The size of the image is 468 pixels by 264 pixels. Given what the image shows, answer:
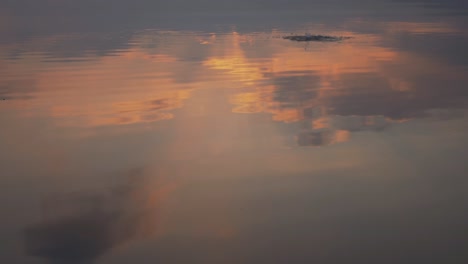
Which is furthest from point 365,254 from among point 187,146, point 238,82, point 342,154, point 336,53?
point 336,53

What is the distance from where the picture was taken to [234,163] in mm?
10078

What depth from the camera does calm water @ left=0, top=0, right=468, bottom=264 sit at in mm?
7383

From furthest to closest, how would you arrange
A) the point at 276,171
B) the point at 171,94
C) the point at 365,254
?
the point at 171,94
the point at 276,171
the point at 365,254

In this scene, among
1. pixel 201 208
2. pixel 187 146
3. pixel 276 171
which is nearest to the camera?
pixel 201 208

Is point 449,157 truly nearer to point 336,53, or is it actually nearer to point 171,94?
point 171,94

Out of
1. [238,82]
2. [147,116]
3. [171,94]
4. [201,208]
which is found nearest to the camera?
[201,208]

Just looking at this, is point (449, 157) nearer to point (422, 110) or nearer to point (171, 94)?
point (422, 110)

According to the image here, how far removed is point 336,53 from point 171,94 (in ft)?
34.3

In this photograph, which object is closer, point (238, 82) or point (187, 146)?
point (187, 146)

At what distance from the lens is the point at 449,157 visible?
10281 mm

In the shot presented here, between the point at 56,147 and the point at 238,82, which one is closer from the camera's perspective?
the point at 56,147

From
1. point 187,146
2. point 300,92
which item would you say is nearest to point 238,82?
point 300,92

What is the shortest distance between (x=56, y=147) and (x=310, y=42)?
62.6 feet

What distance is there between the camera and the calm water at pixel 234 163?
291 inches
